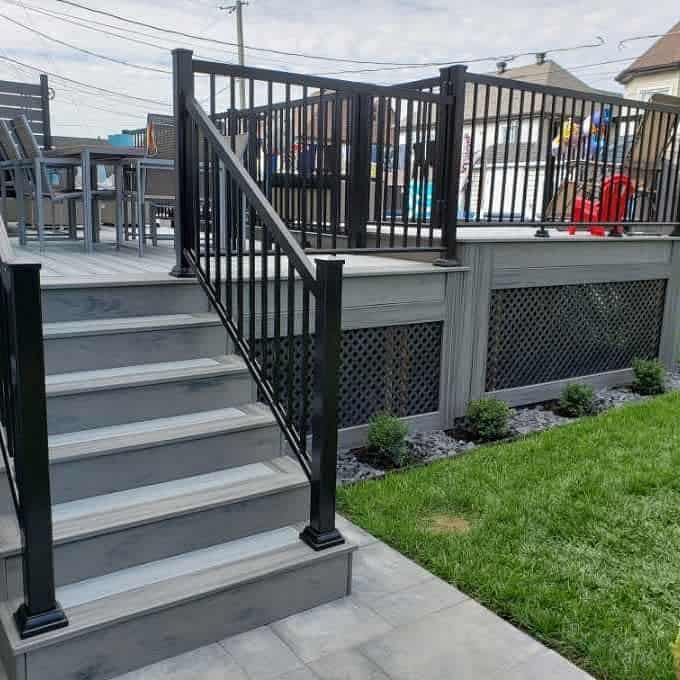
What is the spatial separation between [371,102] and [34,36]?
54.7ft

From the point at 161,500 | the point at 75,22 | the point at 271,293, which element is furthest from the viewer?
the point at 75,22

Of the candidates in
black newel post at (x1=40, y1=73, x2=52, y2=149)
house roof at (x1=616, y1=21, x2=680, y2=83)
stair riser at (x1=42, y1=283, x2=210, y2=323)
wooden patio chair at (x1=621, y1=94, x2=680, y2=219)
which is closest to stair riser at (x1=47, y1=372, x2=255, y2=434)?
stair riser at (x1=42, y1=283, x2=210, y2=323)

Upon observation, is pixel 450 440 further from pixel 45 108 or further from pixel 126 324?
pixel 45 108

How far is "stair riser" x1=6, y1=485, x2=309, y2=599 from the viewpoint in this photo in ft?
6.77

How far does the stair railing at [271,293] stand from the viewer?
225cm

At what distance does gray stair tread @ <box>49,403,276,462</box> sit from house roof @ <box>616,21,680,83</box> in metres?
24.1

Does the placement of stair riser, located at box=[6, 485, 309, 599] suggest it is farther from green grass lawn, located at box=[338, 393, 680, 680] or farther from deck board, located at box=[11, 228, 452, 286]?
deck board, located at box=[11, 228, 452, 286]

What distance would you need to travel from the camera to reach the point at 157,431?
2.54m

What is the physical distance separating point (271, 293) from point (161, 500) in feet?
4.88

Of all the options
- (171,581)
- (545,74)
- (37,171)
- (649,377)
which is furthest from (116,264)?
(545,74)

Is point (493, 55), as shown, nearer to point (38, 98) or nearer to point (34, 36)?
point (34, 36)

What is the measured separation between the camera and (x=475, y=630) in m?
2.23

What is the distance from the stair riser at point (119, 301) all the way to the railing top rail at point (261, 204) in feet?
2.43

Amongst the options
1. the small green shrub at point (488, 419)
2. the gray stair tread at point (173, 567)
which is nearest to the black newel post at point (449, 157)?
the small green shrub at point (488, 419)
